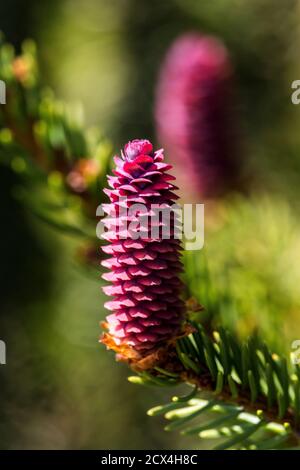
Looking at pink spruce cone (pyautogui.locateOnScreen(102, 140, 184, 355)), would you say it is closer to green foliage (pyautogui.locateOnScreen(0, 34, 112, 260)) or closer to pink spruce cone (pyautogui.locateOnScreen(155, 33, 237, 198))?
green foliage (pyautogui.locateOnScreen(0, 34, 112, 260))

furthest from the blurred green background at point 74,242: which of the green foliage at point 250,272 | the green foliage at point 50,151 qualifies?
the green foliage at point 50,151

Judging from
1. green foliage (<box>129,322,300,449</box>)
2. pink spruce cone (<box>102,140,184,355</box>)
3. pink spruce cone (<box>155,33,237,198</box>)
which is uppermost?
pink spruce cone (<box>155,33,237,198</box>)

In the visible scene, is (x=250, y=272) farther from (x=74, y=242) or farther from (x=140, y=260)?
(x=74, y=242)

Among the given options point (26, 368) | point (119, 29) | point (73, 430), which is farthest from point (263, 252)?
point (119, 29)

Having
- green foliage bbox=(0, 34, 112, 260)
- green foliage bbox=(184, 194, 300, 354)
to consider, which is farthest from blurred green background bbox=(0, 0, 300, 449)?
green foliage bbox=(0, 34, 112, 260)

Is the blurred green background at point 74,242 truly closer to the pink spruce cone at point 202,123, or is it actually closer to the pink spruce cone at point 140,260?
the pink spruce cone at point 202,123

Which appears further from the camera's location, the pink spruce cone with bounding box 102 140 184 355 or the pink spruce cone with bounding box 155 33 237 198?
the pink spruce cone with bounding box 155 33 237 198

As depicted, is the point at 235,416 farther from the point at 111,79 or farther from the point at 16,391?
the point at 111,79
